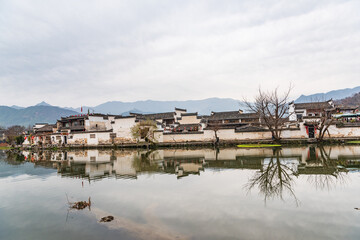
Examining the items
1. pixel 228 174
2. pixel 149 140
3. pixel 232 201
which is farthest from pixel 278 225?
pixel 149 140

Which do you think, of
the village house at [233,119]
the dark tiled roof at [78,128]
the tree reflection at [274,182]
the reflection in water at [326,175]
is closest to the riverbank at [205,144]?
the dark tiled roof at [78,128]

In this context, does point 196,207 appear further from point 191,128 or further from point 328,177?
point 191,128

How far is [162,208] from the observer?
7.69 metres

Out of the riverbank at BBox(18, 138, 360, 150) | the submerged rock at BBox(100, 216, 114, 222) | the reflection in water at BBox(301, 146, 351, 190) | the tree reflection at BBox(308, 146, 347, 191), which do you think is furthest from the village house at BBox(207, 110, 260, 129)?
the submerged rock at BBox(100, 216, 114, 222)

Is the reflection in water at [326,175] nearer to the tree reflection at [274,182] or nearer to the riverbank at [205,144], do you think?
the tree reflection at [274,182]

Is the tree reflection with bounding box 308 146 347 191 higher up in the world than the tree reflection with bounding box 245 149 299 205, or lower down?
higher up

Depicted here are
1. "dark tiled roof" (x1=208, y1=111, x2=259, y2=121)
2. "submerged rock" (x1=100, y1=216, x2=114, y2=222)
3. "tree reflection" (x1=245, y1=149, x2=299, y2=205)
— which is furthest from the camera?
A: "dark tiled roof" (x1=208, y1=111, x2=259, y2=121)

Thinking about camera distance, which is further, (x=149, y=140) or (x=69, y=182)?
(x=149, y=140)

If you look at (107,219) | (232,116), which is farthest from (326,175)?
(232,116)

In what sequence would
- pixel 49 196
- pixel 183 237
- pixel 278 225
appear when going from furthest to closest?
pixel 49 196 < pixel 278 225 < pixel 183 237

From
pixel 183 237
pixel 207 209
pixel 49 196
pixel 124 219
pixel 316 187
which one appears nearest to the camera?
pixel 183 237

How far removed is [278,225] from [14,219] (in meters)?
8.49

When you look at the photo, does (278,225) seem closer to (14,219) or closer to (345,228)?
(345,228)

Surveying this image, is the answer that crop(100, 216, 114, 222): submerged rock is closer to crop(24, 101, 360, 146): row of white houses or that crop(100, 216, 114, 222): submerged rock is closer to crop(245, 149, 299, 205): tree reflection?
crop(245, 149, 299, 205): tree reflection
